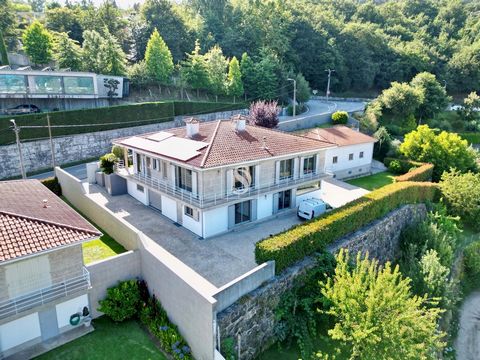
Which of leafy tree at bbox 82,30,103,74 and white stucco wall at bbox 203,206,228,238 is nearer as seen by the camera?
white stucco wall at bbox 203,206,228,238

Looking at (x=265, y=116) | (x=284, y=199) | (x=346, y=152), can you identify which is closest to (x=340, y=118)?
(x=346, y=152)

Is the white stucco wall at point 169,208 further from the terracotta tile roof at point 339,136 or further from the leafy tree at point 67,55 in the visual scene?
the leafy tree at point 67,55

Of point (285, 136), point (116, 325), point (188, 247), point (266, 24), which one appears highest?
point (266, 24)

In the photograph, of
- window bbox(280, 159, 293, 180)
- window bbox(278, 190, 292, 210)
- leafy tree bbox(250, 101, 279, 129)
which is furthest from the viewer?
leafy tree bbox(250, 101, 279, 129)

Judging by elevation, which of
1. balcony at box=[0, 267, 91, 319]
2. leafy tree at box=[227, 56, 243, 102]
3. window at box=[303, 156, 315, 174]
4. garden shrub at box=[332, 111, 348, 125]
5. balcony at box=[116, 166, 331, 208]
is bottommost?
balcony at box=[0, 267, 91, 319]

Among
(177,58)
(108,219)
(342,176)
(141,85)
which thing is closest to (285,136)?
(342,176)

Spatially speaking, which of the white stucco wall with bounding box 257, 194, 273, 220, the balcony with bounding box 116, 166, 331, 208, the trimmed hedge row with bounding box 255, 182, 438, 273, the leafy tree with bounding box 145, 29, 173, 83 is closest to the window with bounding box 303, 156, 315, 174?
the balcony with bounding box 116, 166, 331, 208

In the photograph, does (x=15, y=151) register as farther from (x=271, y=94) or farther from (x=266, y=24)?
(x=266, y=24)

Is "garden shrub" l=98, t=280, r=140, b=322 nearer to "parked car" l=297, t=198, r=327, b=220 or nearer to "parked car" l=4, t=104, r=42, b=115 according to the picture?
"parked car" l=297, t=198, r=327, b=220
